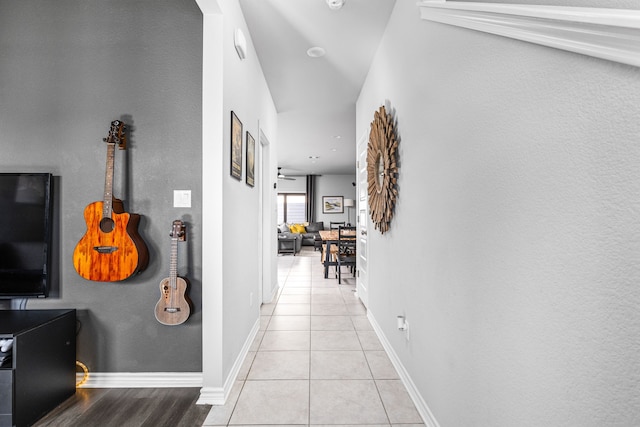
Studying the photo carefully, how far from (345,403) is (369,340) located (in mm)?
997

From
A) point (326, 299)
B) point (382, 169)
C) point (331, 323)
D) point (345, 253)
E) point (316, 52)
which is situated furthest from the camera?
point (345, 253)

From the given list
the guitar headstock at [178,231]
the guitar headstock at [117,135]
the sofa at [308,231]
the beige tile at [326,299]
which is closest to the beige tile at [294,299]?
the beige tile at [326,299]

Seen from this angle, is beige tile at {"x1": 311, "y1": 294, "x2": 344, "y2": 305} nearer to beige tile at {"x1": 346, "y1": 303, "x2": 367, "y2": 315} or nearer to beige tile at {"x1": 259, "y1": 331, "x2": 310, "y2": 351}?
beige tile at {"x1": 346, "y1": 303, "x2": 367, "y2": 315}

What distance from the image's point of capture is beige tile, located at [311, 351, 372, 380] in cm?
217

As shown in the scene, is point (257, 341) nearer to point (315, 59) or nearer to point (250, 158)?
point (250, 158)

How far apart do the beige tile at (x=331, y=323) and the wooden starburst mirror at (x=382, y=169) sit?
114cm

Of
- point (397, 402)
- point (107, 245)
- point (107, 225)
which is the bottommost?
point (397, 402)

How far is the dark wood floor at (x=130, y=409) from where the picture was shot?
1683 millimetres

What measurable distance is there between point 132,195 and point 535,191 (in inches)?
87.3

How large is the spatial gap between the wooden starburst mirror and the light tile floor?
1.09 m

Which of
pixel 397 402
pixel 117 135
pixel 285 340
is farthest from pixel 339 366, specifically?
pixel 117 135

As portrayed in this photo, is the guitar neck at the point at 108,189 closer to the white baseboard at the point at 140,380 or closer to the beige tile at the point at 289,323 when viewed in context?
the white baseboard at the point at 140,380

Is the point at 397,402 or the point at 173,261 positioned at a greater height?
the point at 173,261

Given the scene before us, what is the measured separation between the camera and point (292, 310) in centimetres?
368
